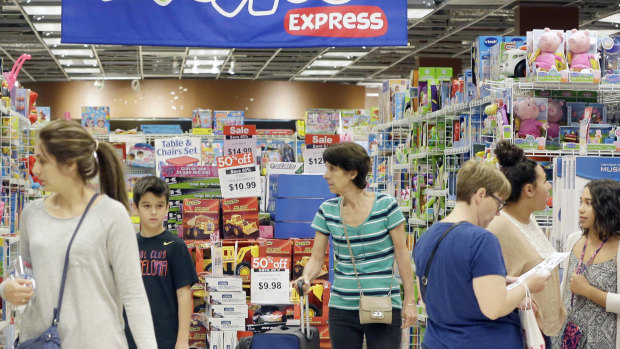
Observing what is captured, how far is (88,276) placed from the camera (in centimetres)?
236

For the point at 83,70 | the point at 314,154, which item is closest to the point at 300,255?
the point at 314,154

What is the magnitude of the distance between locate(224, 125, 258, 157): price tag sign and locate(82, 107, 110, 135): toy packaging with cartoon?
5572mm

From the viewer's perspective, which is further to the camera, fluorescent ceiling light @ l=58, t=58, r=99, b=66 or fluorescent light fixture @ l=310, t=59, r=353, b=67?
fluorescent ceiling light @ l=58, t=58, r=99, b=66

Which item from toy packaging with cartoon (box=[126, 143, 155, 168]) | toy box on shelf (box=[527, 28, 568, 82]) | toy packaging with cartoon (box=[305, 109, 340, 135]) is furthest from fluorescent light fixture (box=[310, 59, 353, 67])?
toy box on shelf (box=[527, 28, 568, 82])

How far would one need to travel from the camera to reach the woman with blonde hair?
2340mm

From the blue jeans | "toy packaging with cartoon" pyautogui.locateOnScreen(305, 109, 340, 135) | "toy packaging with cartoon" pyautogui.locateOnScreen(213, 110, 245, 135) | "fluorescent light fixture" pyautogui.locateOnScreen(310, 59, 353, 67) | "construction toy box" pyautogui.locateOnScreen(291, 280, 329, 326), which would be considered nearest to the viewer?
the blue jeans

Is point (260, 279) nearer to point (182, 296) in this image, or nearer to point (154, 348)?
point (182, 296)

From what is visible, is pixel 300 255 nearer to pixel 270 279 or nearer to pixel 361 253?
pixel 270 279

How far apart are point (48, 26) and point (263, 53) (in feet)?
13.0

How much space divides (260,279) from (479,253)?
2891 millimetres

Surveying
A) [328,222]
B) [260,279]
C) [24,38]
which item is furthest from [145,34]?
[24,38]

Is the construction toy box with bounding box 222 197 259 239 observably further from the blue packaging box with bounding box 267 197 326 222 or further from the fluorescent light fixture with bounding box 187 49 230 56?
the fluorescent light fixture with bounding box 187 49 230 56

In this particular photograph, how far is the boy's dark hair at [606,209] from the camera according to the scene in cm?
371

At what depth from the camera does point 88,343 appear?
7.68ft
